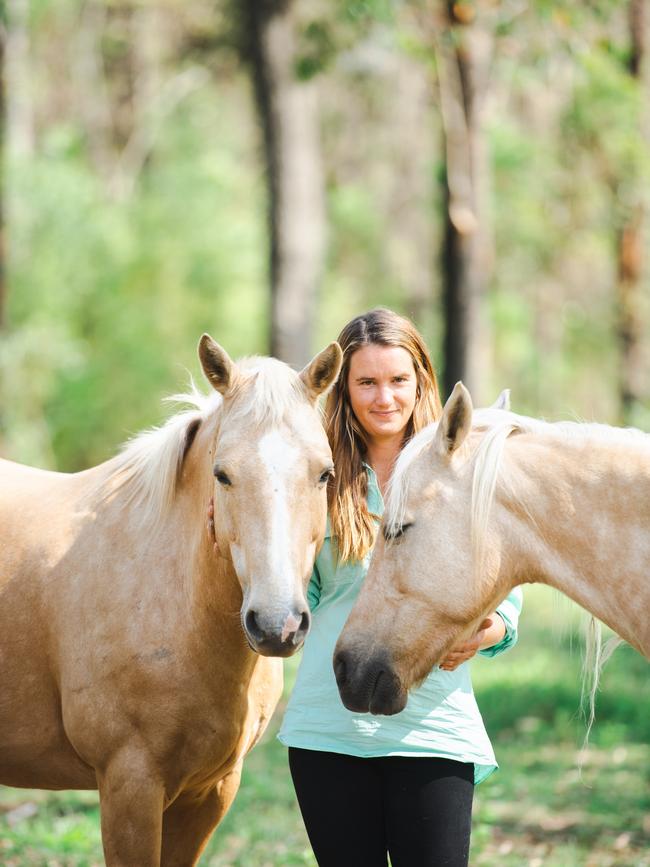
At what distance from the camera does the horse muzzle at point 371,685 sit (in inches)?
104

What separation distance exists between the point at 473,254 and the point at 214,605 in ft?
25.1

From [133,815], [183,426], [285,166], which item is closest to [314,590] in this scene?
[183,426]

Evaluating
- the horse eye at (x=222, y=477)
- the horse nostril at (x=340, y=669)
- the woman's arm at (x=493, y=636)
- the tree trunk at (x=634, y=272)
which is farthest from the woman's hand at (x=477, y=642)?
the tree trunk at (x=634, y=272)

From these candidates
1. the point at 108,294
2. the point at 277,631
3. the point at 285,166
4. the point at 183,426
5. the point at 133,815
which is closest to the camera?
the point at 277,631

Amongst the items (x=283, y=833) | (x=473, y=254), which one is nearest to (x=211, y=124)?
(x=473, y=254)

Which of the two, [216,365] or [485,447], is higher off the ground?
[216,365]

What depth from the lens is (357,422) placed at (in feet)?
10.3

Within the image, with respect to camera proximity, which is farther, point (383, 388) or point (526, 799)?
point (526, 799)

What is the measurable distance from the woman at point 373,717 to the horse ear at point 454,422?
1.22 feet

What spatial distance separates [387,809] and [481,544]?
789 millimetres

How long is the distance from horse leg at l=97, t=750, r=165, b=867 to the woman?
0.46 m

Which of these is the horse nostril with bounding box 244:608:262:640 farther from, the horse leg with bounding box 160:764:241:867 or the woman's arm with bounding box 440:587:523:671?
the horse leg with bounding box 160:764:241:867

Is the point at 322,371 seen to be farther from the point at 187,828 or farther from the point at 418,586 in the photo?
the point at 187,828

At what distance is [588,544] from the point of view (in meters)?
2.65
